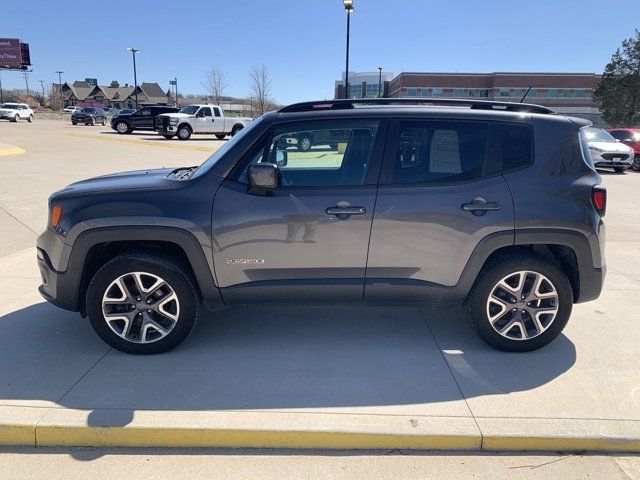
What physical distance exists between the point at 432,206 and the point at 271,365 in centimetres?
159

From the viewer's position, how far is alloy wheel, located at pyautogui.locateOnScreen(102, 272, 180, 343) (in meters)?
3.28

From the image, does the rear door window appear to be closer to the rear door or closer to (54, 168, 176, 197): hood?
the rear door

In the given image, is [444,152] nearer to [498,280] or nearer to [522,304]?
[498,280]

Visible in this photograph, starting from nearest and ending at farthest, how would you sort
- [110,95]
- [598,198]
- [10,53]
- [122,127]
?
[598,198]
[122,127]
[10,53]
[110,95]

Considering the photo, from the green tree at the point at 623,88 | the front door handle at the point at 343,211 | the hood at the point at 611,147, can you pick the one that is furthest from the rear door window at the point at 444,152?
the green tree at the point at 623,88

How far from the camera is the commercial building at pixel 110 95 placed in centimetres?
10738

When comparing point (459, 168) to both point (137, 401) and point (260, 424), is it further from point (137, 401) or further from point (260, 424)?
point (137, 401)

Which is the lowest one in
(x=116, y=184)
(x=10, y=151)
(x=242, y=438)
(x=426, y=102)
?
(x=242, y=438)

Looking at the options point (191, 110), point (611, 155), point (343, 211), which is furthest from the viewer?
point (191, 110)

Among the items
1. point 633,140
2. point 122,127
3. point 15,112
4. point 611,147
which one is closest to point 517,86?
point 633,140

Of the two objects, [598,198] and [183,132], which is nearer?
[598,198]

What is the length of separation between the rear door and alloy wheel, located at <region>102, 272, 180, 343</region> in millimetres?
1446

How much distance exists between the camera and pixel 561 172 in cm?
331

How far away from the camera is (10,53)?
69125 millimetres
